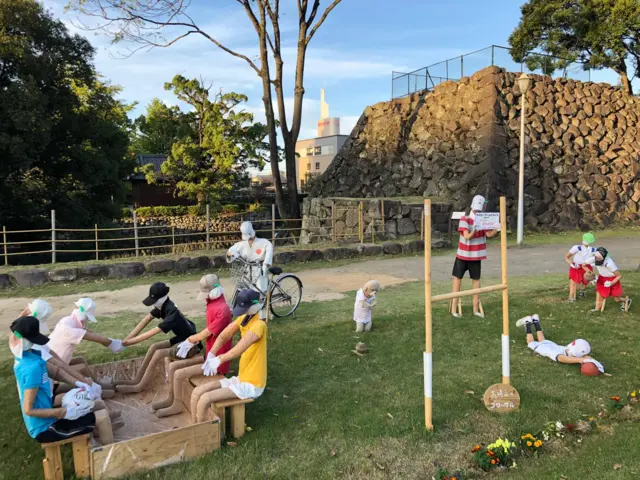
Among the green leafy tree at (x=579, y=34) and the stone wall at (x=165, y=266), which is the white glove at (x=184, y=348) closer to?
the stone wall at (x=165, y=266)

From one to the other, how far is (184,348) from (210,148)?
2167 centimetres

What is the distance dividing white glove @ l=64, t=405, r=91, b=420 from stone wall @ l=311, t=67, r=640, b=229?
16.2 m

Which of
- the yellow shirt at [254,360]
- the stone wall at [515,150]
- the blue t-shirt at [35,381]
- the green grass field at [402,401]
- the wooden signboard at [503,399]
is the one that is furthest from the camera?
the stone wall at [515,150]

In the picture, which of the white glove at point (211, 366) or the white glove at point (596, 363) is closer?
the white glove at point (211, 366)

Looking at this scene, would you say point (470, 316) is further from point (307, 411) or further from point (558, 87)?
point (558, 87)

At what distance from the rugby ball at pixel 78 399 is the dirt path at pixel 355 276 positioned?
4.16 metres

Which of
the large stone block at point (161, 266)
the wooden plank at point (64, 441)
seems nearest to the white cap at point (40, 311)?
the wooden plank at point (64, 441)

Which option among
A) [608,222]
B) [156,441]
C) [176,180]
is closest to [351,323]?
[156,441]

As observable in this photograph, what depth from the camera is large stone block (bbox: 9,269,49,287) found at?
9.47 meters

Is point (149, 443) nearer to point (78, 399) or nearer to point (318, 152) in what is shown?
point (78, 399)

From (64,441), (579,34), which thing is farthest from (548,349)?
(579,34)

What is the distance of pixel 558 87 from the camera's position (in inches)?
847

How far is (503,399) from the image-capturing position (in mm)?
4188

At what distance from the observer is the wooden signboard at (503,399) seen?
4.18m
